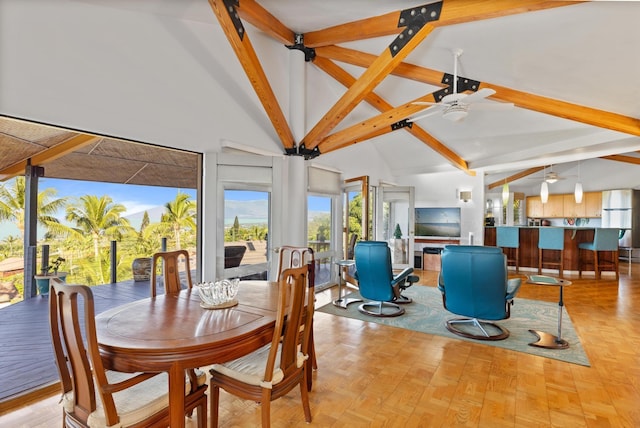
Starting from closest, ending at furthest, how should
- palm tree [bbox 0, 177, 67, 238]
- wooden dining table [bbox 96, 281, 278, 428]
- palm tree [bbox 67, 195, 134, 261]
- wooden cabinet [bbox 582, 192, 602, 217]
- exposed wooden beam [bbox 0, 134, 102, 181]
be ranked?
wooden dining table [bbox 96, 281, 278, 428] < exposed wooden beam [bbox 0, 134, 102, 181] < palm tree [bbox 0, 177, 67, 238] < palm tree [bbox 67, 195, 134, 261] < wooden cabinet [bbox 582, 192, 602, 217]

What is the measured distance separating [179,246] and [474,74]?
840cm

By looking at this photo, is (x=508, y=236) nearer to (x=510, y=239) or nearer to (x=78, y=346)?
(x=510, y=239)

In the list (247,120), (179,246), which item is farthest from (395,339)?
(179,246)

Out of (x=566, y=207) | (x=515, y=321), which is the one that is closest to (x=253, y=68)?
(x=515, y=321)

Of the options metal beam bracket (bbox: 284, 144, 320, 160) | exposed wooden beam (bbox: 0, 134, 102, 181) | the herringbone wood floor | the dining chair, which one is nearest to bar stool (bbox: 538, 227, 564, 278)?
the herringbone wood floor

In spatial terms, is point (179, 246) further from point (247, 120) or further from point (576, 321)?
point (576, 321)

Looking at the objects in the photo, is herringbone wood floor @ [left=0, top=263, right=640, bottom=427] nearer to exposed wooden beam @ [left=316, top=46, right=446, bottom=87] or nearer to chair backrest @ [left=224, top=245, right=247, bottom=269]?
chair backrest @ [left=224, top=245, right=247, bottom=269]

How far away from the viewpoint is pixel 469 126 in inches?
245

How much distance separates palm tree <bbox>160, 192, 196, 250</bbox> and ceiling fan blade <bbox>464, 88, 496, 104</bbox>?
7.75 m

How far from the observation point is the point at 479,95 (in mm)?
3336

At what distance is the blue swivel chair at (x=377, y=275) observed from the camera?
13.6 ft

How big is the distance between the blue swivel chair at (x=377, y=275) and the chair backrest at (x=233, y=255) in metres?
1.57

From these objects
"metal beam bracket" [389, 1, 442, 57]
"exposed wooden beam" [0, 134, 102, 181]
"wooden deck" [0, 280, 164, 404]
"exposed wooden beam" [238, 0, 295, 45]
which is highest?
"exposed wooden beam" [238, 0, 295, 45]

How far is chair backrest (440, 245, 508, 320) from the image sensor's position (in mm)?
3287
